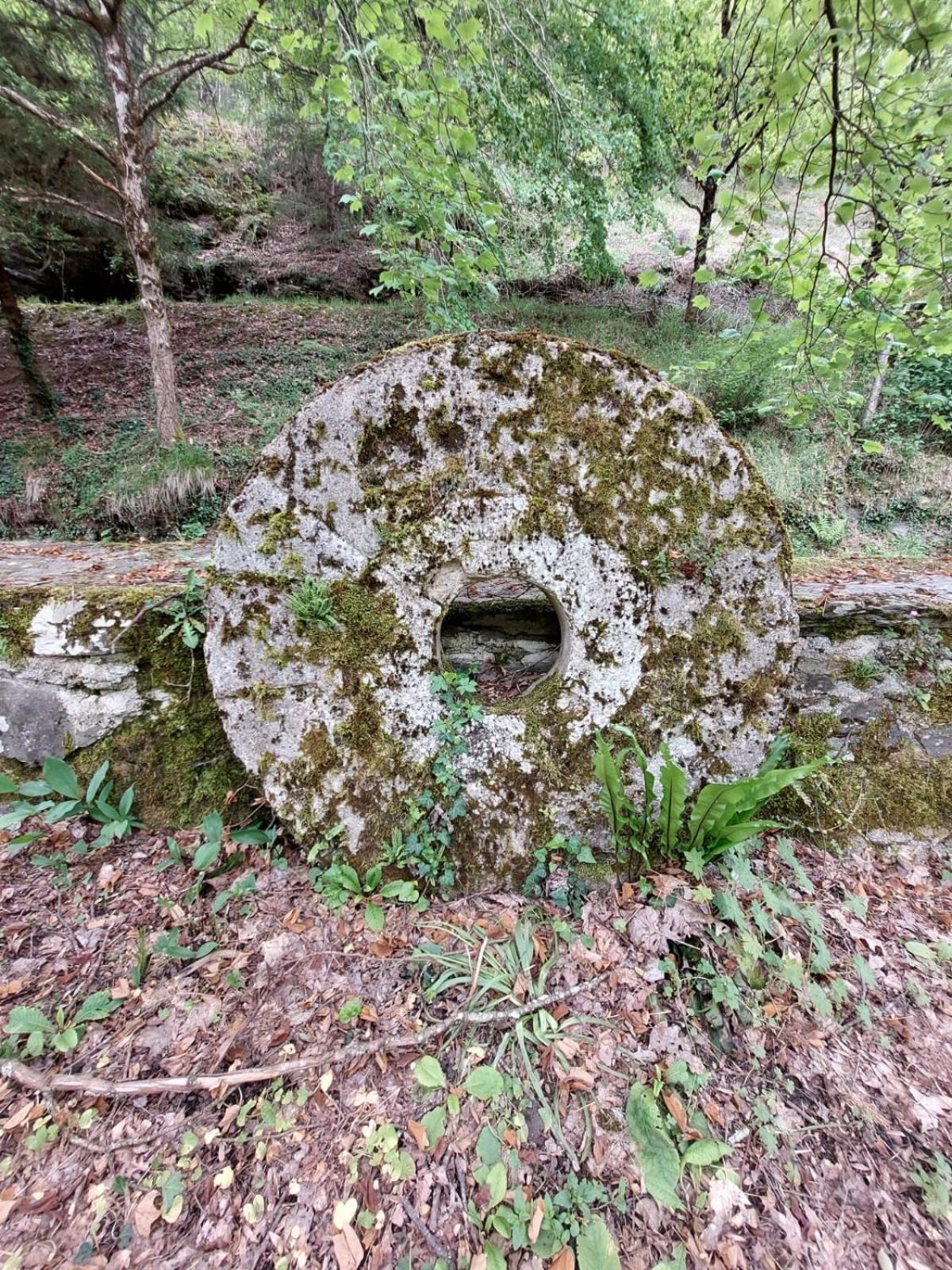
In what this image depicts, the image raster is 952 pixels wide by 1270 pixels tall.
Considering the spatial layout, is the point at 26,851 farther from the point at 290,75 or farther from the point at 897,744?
the point at 290,75

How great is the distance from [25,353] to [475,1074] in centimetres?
879

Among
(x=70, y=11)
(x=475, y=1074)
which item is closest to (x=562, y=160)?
(x=70, y=11)

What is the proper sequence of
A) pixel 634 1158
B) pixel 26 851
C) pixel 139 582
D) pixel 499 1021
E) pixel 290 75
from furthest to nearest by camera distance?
pixel 290 75 → pixel 139 582 → pixel 26 851 → pixel 499 1021 → pixel 634 1158

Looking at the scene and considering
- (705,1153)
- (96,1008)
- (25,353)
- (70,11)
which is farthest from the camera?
(25,353)

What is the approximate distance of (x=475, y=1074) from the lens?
5.02 feet

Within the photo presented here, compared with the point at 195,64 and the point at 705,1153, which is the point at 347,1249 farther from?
the point at 195,64

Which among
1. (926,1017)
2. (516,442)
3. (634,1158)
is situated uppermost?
(516,442)

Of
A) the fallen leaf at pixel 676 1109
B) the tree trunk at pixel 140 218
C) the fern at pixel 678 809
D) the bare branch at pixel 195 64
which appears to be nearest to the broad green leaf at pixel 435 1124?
the fallen leaf at pixel 676 1109

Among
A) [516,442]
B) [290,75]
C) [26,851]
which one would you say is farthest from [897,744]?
[290,75]

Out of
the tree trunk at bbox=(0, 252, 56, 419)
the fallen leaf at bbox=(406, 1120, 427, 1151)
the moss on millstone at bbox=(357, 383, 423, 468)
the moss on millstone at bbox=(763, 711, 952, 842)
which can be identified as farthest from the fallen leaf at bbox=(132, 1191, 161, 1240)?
the tree trunk at bbox=(0, 252, 56, 419)

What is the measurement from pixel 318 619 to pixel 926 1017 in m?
2.49

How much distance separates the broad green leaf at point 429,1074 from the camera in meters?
1.52

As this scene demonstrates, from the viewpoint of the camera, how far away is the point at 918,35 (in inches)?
59.9

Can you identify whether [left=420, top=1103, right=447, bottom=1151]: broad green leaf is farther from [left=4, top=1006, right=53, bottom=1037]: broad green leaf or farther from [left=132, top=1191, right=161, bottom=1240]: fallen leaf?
[left=4, top=1006, right=53, bottom=1037]: broad green leaf
